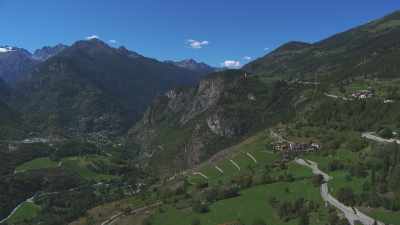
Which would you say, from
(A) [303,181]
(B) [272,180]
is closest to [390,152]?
(A) [303,181]

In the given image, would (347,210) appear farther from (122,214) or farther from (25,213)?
(25,213)

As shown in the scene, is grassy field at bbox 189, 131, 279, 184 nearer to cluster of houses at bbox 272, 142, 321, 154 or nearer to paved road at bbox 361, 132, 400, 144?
cluster of houses at bbox 272, 142, 321, 154

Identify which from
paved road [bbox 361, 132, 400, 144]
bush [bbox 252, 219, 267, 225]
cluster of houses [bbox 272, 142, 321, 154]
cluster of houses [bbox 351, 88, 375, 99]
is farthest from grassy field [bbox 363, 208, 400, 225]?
cluster of houses [bbox 351, 88, 375, 99]

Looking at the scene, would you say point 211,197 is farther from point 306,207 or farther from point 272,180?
point 306,207

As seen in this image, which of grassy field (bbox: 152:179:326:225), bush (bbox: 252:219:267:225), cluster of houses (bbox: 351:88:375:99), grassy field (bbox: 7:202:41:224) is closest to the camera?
bush (bbox: 252:219:267:225)

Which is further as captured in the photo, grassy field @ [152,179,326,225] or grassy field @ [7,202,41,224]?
grassy field @ [7,202,41,224]

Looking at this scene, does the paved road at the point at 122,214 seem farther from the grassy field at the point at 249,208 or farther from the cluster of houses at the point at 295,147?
the cluster of houses at the point at 295,147

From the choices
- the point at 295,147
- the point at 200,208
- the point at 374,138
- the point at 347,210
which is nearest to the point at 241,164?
the point at 295,147

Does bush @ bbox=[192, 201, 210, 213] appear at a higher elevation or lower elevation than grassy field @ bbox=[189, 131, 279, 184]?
lower

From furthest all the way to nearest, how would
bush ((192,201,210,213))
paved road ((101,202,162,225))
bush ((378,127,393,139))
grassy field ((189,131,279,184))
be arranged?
grassy field ((189,131,279,184)) → paved road ((101,202,162,225)) → bush ((378,127,393,139)) → bush ((192,201,210,213))
